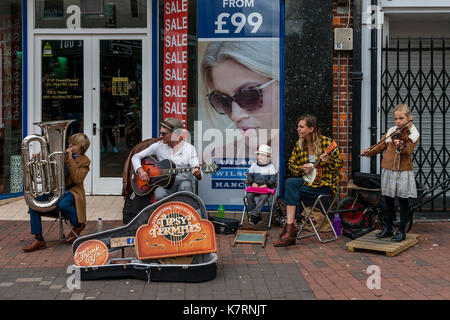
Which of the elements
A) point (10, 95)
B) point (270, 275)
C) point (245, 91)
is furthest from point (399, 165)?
point (10, 95)

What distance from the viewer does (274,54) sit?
865 cm

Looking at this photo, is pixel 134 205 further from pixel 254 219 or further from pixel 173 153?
pixel 254 219

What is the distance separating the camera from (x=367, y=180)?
7.68 meters

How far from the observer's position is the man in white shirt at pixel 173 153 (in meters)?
7.42

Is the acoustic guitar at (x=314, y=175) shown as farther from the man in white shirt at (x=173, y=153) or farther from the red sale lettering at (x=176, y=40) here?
the red sale lettering at (x=176, y=40)

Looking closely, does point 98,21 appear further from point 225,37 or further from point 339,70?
point 339,70

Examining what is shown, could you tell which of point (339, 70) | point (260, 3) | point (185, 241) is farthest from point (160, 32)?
point (185, 241)

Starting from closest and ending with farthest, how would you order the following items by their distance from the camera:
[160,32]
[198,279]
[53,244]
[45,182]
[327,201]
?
[198,279]
[45,182]
[53,244]
[327,201]
[160,32]

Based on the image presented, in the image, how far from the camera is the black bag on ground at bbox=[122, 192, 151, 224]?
7691mm

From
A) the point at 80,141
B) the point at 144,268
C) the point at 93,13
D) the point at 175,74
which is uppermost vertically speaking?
the point at 93,13

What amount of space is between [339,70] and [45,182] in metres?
4.29

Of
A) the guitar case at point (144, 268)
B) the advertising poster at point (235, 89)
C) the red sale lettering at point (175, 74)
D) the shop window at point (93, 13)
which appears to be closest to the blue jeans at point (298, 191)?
the advertising poster at point (235, 89)

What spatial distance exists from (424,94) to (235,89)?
9.03 feet

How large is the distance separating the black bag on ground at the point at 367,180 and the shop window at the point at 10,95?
5.41 metres
